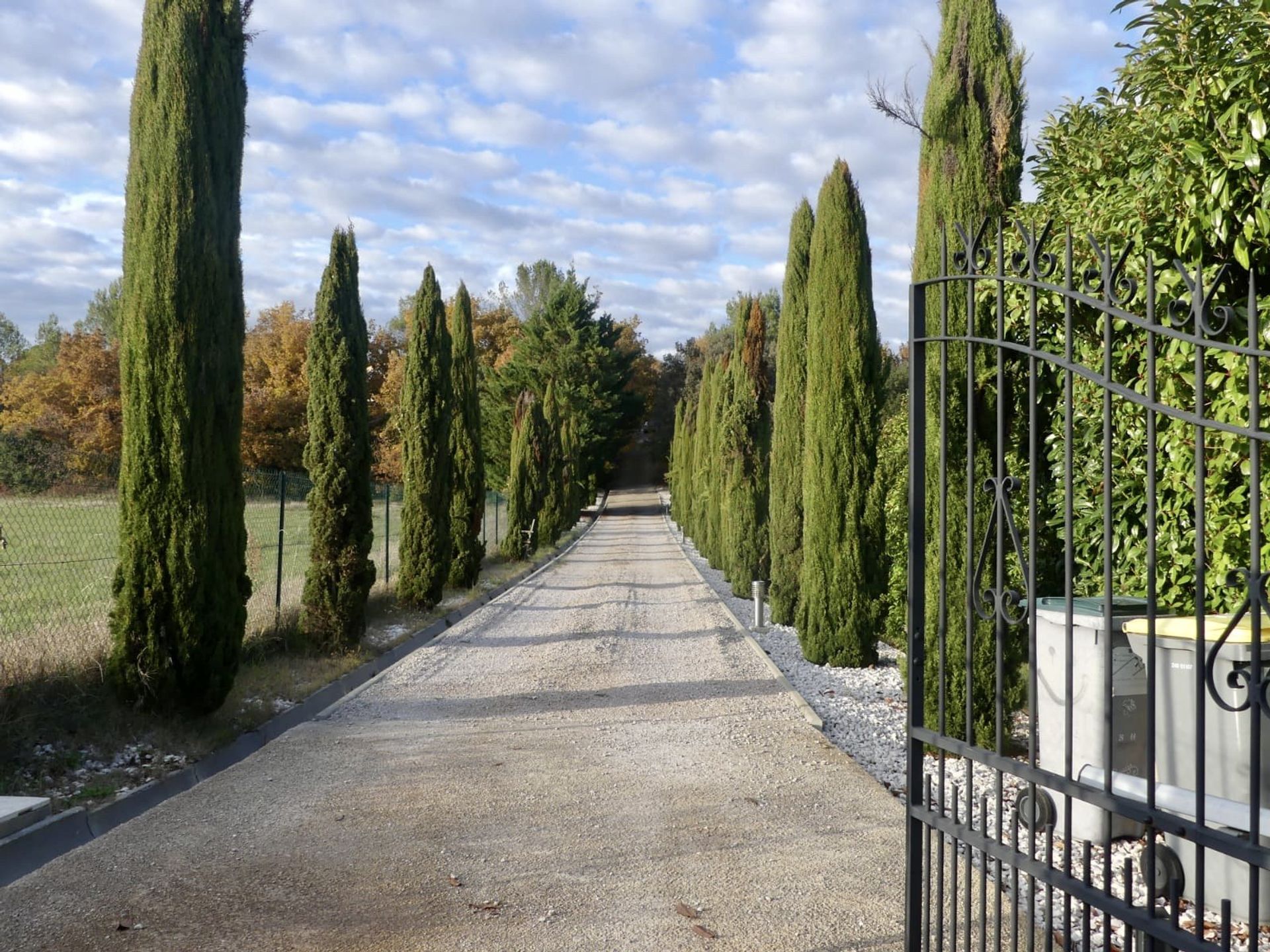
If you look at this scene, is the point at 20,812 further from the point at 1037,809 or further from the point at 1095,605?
the point at 1095,605

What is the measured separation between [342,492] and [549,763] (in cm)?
545

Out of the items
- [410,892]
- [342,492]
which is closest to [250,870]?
[410,892]

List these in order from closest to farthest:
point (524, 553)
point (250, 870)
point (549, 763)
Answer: point (250, 870), point (549, 763), point (524, 553)

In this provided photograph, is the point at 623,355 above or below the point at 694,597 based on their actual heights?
above

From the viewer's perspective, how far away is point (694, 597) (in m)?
17.5

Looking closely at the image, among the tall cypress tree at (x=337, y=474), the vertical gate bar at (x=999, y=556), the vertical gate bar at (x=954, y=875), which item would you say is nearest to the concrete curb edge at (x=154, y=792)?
the tall cypress tree at (x=337, y=474)

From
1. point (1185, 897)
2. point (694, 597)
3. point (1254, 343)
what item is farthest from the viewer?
point (694, 597)

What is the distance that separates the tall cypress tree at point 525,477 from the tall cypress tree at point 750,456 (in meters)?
9.32

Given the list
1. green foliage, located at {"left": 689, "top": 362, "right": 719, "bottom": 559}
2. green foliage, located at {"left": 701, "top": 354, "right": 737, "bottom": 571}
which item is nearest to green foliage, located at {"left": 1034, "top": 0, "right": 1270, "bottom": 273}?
green foliage, located at {"left": 701, "top": 354, "right": 737, "bottom": 571}

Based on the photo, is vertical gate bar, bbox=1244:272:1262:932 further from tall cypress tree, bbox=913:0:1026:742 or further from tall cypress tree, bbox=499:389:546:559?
tall cypress tree, bbox=499:389:546:559

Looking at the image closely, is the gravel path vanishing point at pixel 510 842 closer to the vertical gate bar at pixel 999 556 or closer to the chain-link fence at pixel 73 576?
the vertical gate bar at pixel 999 556

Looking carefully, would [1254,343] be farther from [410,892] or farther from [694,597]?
[694,597]

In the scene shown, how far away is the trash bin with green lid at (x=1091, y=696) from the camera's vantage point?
15.6 feet

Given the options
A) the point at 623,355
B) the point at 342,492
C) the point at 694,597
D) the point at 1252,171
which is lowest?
the point at 694,597
